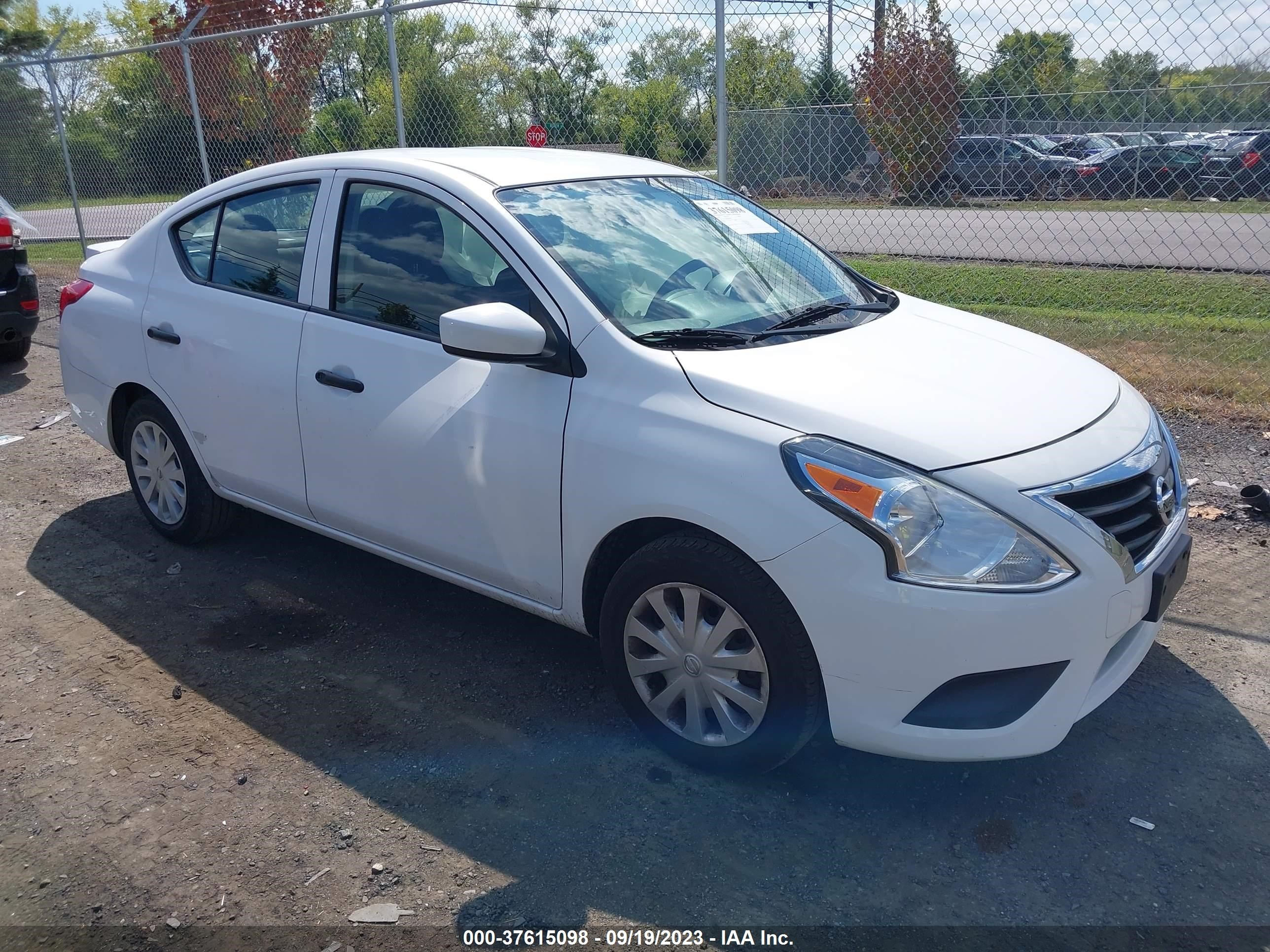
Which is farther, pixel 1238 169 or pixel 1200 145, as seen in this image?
pixel 1238 169

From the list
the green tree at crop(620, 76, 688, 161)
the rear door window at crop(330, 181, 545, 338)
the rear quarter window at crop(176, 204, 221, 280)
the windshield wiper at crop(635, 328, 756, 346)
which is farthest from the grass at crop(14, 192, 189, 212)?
the windshield wiper at crop(635, 328, 756, 346)

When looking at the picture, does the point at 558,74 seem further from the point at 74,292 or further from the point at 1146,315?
the point at 1146,315

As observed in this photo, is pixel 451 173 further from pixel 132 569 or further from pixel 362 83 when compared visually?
pixel 362 83

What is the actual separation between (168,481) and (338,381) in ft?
5.09

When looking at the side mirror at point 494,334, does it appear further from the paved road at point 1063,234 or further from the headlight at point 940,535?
the paved road at point 1063,234

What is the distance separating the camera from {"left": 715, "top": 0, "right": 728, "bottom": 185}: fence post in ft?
20.2

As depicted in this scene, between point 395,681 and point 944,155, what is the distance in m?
5.25

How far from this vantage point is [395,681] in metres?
3.87

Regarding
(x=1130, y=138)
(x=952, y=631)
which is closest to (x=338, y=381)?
(x=952, y=631)

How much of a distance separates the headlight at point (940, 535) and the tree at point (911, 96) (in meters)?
4.75

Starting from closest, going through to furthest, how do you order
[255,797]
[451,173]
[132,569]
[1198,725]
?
[255,797] → [1198,725] → [451,173] → [132,569]

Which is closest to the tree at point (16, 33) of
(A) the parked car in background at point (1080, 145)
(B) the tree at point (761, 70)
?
(B) the tree at point (761, 70)

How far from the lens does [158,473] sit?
502 centimetres

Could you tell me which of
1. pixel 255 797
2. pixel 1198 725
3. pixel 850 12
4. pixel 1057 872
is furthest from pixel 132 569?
pixel 850 12
